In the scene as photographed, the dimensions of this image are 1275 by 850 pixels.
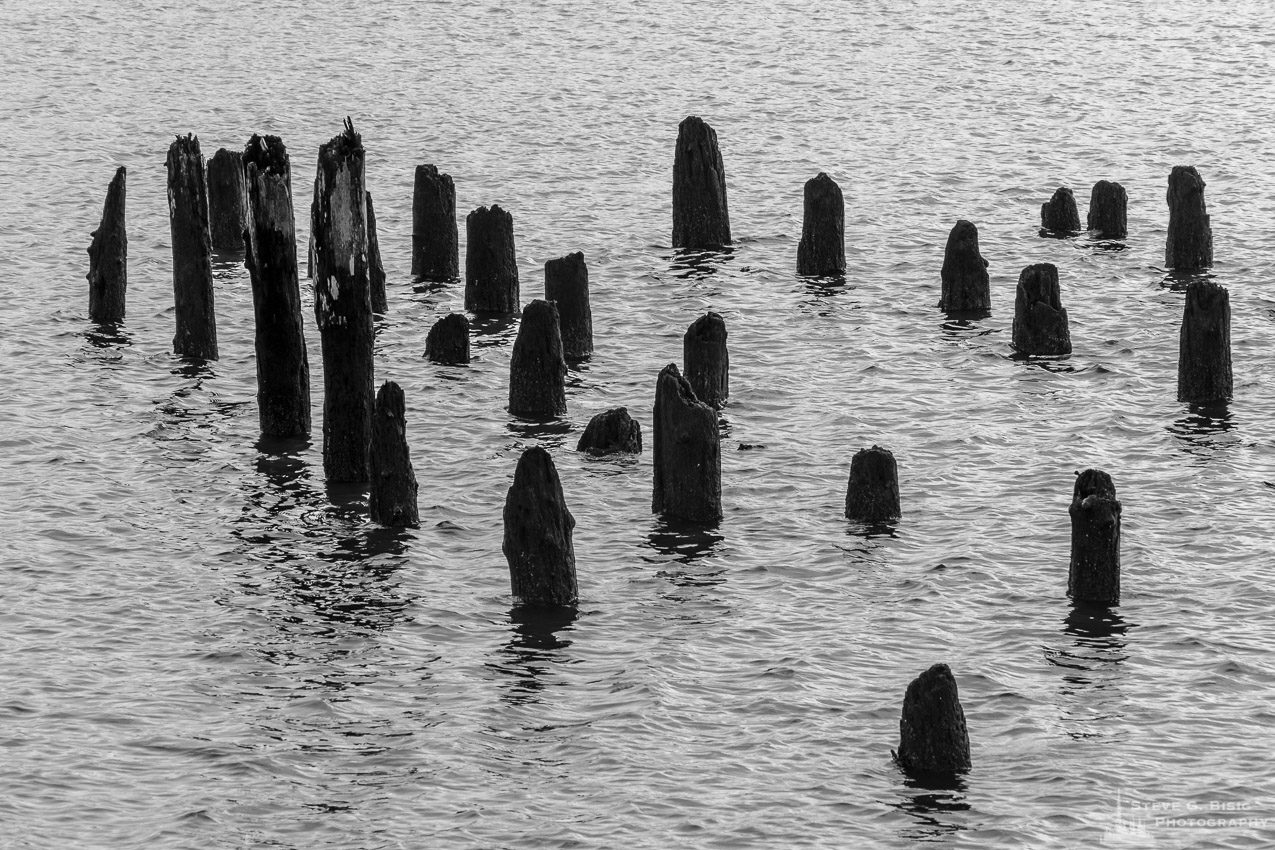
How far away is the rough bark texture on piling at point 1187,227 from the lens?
111ft

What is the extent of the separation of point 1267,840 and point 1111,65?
43.0 metres

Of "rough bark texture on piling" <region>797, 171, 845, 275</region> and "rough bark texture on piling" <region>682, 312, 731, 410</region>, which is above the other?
"rough bark texture on piling" <region>797, 171, 845, 275</region>

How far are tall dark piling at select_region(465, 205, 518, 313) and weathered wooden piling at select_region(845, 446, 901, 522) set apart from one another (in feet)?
34.9

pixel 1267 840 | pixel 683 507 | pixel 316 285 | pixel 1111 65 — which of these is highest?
pixel 1111 65

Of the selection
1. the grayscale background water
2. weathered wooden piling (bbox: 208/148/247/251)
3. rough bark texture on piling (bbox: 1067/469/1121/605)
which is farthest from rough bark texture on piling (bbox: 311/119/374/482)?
weathered wooden piling (bbox: 208/148/247/251)

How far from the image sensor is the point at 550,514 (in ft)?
68.5

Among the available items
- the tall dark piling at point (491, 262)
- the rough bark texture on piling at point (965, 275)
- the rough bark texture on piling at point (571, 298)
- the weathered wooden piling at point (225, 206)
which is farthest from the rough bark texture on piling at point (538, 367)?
the weathered wooden piling at point (225, 206)

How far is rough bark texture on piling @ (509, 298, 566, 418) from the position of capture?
89.0ft

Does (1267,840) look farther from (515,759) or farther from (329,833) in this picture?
(329,833)

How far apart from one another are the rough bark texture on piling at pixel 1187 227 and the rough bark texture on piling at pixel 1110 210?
2.20 metres

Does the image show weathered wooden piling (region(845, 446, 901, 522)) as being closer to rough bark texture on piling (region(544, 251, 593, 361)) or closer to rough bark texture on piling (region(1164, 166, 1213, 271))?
rough bark texture on piling (region(544, 251, 593, 361))

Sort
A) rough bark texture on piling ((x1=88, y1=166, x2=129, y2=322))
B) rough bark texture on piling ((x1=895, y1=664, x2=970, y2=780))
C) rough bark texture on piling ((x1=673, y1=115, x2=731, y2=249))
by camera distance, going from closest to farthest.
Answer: rough bark texture on piling ((x1=895, y1=664, x2=970, y2=780)) → rough bark texture on piling ((x1=88, y1=166, x2=129, y2=322)) → rough bark texture on piling ((x1=673, y1=115, x2=731, y2=249))

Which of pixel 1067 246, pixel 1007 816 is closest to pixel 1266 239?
pixel 1067 246

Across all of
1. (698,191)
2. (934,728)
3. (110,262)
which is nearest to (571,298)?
(698,191)
